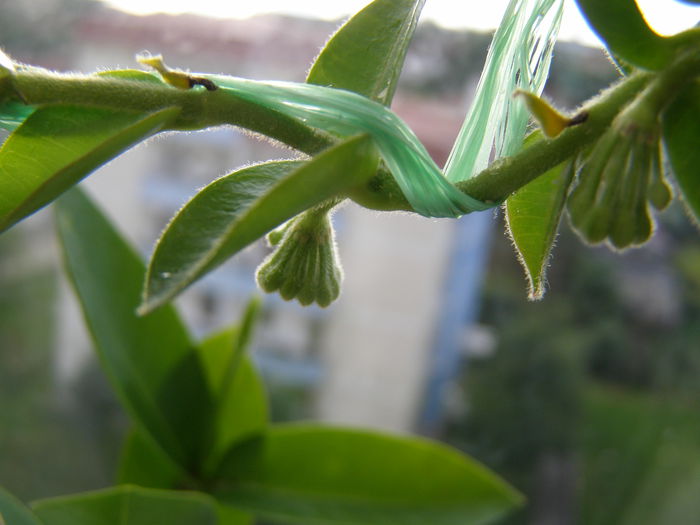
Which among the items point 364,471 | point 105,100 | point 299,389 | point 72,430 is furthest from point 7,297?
point 105,100

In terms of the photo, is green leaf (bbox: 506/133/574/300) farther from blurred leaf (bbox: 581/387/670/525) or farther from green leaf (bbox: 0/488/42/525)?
blurred leaf (bbox: 581/387/670/525)

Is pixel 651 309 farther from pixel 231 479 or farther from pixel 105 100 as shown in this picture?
pixel 105 100

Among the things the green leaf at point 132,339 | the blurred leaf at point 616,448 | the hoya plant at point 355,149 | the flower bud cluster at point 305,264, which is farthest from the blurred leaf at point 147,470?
the blurred leaf at point 616,448

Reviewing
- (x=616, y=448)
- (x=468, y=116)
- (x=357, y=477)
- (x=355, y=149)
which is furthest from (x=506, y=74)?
(x=616, y=448)

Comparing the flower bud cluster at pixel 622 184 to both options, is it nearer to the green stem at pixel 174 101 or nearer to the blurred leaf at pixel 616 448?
the green stem at pixel 174 101

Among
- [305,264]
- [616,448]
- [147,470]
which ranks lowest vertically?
[616,448]

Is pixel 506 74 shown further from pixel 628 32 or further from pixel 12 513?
pixel 12 513

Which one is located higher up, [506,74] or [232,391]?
[506,74]

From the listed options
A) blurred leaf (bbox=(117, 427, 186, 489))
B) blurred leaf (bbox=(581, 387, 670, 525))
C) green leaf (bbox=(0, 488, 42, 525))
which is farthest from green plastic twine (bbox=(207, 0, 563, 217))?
blurred leaf (bbox=(581, 387, 670, 525))
